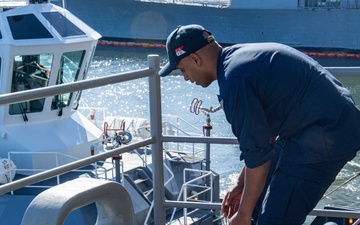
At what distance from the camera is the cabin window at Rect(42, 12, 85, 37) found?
12.8 metres

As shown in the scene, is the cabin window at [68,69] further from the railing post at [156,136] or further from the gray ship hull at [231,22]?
the gray ship hull at [231,22]

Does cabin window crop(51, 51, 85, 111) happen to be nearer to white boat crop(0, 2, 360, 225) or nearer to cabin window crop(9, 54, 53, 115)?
white boat crop(0, 2, 360, 225)

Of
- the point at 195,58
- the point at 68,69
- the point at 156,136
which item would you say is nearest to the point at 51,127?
the point at 68,69

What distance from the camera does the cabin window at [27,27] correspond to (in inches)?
492

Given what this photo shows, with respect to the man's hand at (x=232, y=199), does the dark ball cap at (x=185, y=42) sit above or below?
above

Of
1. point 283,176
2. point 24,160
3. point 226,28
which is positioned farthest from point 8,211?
point 226,28

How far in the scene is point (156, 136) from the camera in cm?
397

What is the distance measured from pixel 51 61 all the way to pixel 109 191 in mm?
10611

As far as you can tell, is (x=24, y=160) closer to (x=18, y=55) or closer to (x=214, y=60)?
(x=18, y=55)

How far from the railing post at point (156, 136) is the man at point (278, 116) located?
1.00m

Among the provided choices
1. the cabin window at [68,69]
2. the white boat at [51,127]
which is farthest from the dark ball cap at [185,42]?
the cabin window at [68,69]

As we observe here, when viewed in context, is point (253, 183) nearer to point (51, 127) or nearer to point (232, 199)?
point (232, 199)

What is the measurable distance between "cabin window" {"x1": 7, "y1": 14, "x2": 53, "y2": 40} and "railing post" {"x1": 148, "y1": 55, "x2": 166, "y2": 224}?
8.94m

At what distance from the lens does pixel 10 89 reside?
39.8 feet
